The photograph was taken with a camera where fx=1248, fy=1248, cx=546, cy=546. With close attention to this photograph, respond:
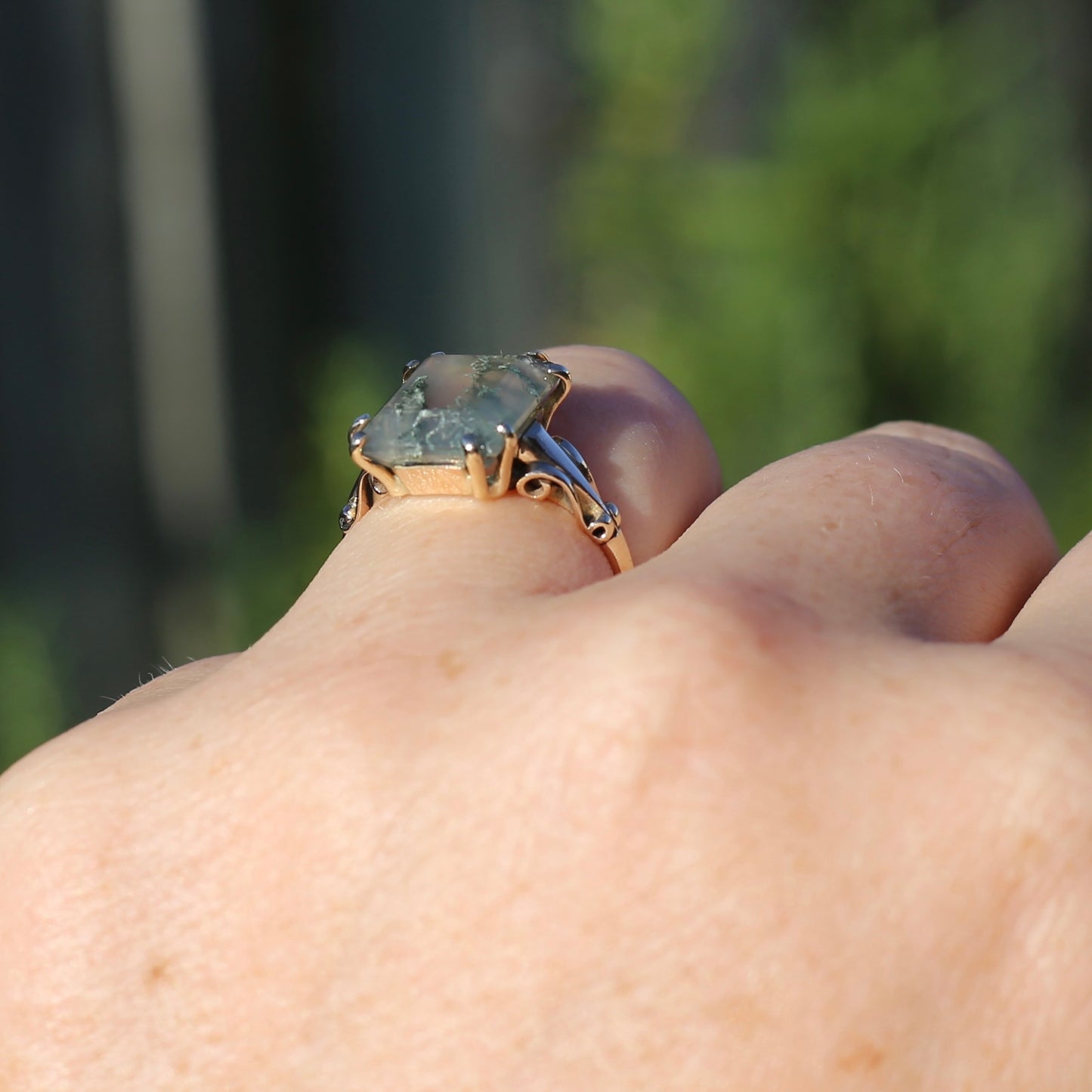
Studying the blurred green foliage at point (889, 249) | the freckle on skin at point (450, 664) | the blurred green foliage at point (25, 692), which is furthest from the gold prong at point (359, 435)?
the blurred green foliage at point (25, 692)

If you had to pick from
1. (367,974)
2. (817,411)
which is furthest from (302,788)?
(817,411)

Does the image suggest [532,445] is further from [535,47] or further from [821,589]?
[535,47]

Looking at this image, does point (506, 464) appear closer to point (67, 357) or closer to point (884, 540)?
point (884, 540)

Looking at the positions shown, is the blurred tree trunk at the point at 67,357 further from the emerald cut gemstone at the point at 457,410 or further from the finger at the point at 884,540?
the finger at the point at 884,540

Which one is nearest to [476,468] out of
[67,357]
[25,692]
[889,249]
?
[889,249]

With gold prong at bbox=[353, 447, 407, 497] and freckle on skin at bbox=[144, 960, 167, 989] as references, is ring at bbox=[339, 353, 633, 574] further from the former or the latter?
freckle on skin at bbox=[144, 960, 167, 989]

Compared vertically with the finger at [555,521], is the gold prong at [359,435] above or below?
above
